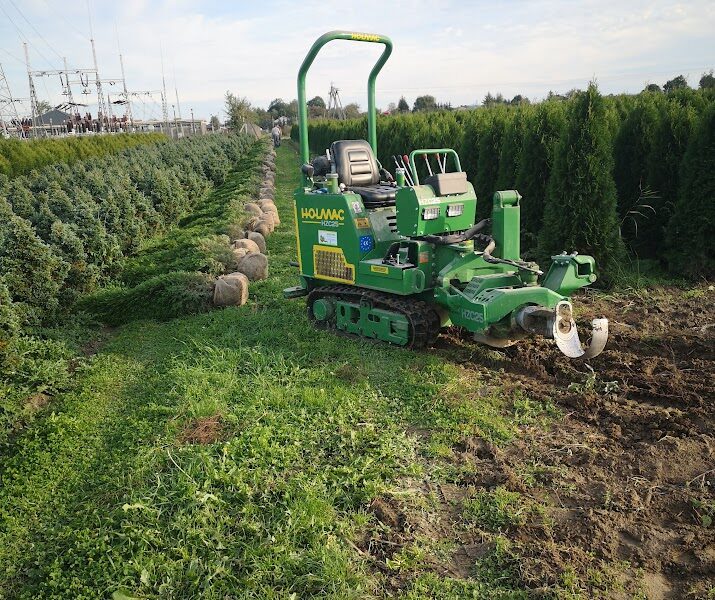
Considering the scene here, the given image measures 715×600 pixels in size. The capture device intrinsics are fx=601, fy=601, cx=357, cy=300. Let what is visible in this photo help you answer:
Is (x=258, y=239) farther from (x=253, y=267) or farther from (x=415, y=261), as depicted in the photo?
(x=415, y=261)

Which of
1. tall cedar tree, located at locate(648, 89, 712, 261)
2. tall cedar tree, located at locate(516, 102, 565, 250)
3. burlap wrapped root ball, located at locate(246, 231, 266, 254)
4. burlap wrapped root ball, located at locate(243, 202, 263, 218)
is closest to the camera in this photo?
tall cedar tree, located at locate(648, 89, 712, 261)

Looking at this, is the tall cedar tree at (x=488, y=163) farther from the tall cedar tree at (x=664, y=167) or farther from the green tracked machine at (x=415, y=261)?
the green tracked machine at (x=415, y=261)

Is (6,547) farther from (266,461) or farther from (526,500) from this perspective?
(526,500)

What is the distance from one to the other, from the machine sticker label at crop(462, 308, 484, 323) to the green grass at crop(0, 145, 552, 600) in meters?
0.56

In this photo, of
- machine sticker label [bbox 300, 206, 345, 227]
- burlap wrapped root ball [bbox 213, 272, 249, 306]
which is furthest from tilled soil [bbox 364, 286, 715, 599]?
burlap wrapped root ball [bbox 213, 272, 249, 306]

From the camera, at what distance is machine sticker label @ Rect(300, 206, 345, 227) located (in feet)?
22.9

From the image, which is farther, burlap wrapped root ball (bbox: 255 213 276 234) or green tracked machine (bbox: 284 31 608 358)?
burlap wrapped root ball (bbox: 255 213 276 234)

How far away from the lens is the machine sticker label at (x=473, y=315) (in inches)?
225

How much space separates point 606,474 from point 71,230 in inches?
321

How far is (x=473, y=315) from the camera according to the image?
5.81 meters

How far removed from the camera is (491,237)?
6.40 metres

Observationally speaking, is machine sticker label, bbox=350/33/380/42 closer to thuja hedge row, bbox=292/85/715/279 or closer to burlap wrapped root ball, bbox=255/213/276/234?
thuja hedge row, bbox=292/85/715/279

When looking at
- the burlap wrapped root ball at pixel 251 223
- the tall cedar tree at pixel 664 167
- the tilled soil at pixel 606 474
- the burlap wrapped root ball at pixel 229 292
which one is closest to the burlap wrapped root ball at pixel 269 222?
the burlap wrapped root ball at pixel 251 223

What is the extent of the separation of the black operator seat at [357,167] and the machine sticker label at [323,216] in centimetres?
45
